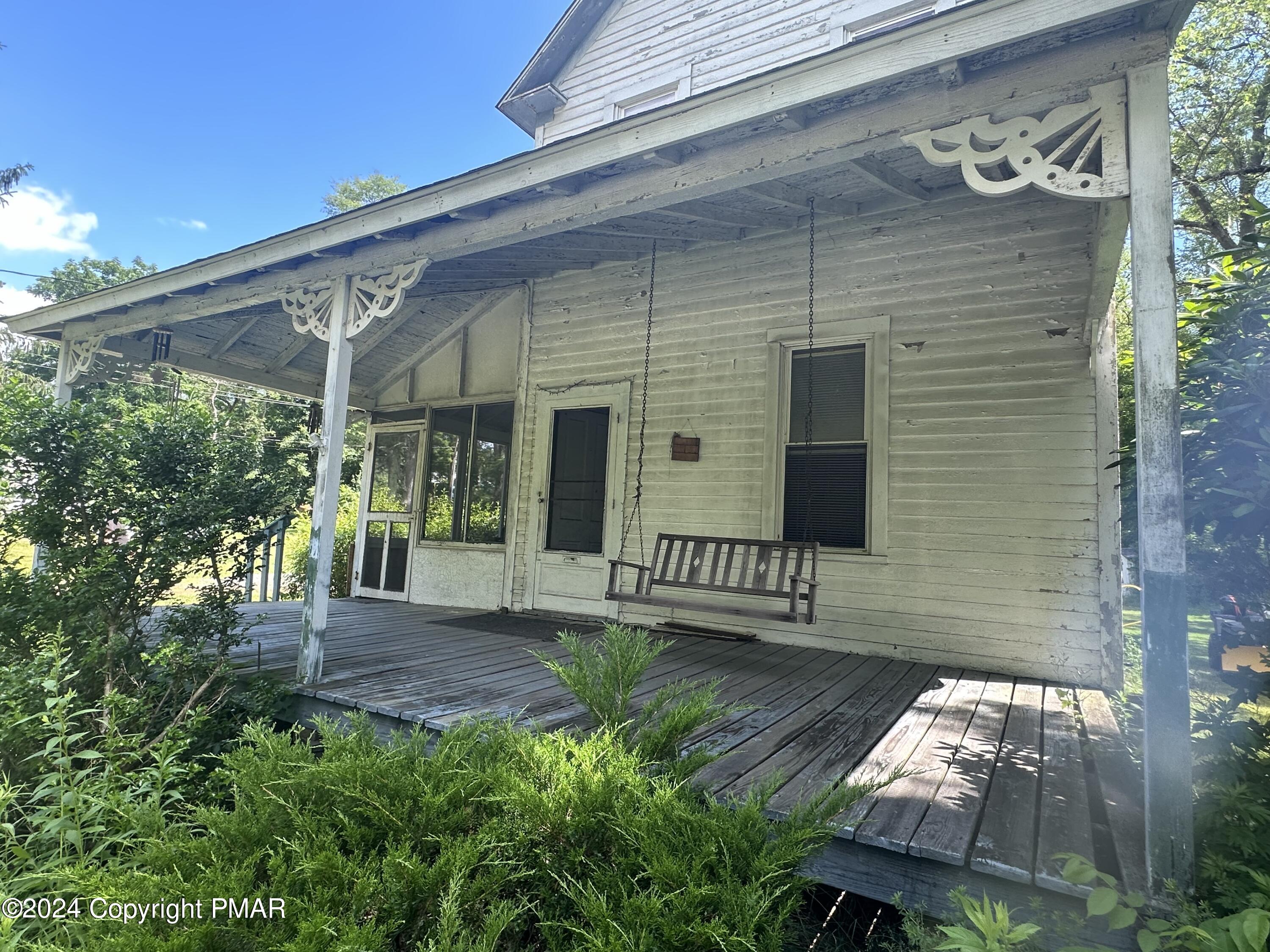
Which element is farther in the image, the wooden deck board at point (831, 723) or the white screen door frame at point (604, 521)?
the white screen door frame at point (604, 521)

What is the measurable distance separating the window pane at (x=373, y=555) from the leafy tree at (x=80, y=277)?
804 inches

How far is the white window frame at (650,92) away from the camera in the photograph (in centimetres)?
589

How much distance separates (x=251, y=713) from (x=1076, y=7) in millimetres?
4176

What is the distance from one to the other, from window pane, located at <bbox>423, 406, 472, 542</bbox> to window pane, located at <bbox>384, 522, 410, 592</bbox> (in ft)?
1.00

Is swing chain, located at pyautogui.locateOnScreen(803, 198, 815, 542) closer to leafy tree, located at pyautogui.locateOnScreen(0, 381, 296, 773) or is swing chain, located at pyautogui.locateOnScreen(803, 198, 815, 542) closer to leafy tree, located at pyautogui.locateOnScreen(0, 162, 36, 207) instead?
leafy tree, located at pyautogui.locateOnScreen(0, 381, 296, 773)

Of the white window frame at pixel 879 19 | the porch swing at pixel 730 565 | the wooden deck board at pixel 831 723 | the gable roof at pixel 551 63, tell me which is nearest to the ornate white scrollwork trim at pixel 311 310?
the porch swing at pixel 730 565

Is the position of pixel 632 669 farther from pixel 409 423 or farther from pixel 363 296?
pixel 409 423

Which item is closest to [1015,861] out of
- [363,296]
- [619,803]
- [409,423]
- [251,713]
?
[619,803]

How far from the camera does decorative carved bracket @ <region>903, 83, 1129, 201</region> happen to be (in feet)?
5.89

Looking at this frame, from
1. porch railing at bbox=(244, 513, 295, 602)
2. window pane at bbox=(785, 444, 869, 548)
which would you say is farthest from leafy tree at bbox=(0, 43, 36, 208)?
window pane at bbox=(785, 444, 869, 548)

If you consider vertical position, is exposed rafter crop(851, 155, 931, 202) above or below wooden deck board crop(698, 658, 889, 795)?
above

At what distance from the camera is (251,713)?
118 inches
